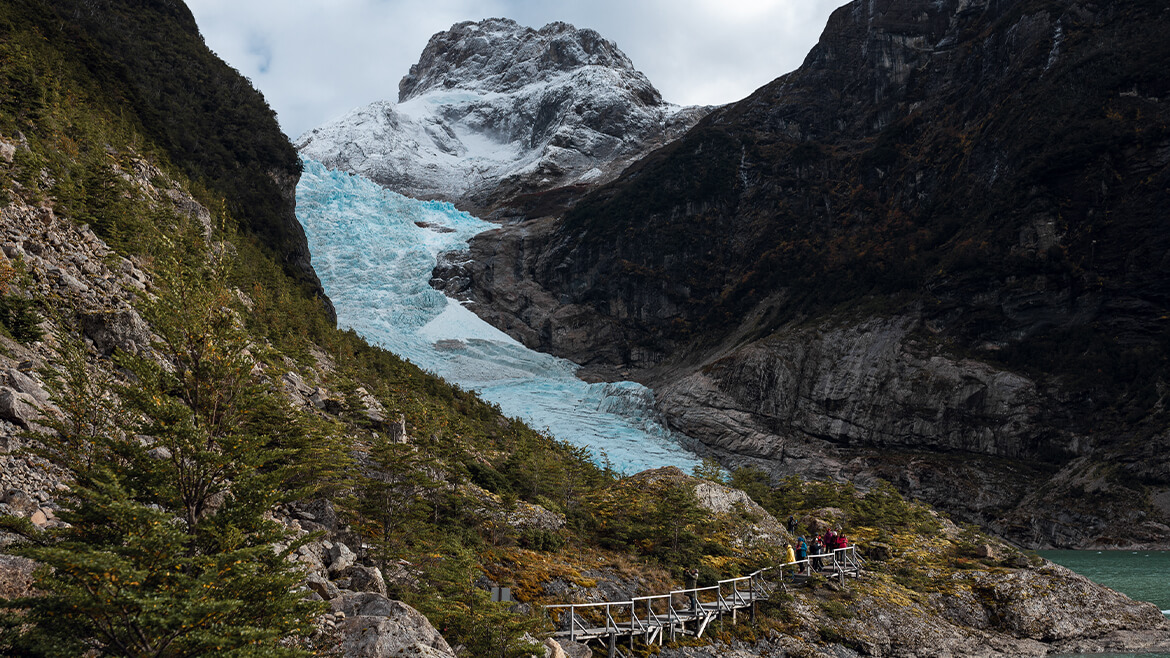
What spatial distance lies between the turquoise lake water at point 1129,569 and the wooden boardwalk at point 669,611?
38.1ft

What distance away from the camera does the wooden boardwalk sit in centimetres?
1434

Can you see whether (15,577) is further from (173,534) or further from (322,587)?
(322,587)

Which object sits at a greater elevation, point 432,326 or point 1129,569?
point 432,326

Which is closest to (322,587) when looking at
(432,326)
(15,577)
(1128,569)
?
(15,577)

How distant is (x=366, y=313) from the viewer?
8306 centimetres

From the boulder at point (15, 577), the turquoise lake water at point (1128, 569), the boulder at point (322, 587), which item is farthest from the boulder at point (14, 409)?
the turquoise lake water at point (1128, 569)

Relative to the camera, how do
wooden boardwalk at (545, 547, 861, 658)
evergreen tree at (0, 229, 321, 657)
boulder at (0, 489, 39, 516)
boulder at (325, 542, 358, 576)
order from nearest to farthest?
evergreen tree at (0, 229, 321, 657) < boulder at (0, 489, 39, 516) < boulder at (325, 542, 358, 576) < wooden boardwalk at (545, 547, 861, 658)

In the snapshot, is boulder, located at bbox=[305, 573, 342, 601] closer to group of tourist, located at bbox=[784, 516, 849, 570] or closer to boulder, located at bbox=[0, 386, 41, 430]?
boulder, located at bbox=[0, 386, 41, 430]

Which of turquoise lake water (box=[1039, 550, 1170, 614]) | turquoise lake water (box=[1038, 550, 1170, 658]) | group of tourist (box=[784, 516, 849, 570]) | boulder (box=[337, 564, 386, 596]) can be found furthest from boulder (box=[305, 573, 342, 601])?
turquoise lake water (box=[1039, 550, 1170, 614])

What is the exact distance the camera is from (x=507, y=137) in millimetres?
188125

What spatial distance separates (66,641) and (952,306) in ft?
245

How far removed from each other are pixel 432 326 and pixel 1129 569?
7477 cm

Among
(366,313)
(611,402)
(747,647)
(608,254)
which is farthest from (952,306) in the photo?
(366,313)

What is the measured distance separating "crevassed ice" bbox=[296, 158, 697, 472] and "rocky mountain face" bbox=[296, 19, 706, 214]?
1584 inches
